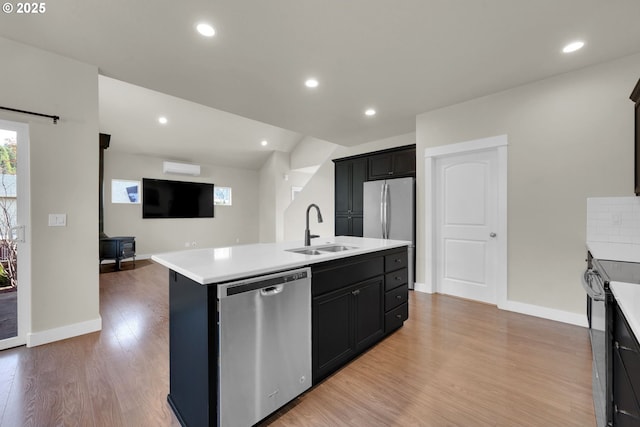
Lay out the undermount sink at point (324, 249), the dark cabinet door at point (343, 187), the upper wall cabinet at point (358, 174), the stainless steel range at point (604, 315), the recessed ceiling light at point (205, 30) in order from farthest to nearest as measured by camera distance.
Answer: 1. the dark cabinet door at point (343, 187)
2. the upper wall cabinet at point (358, 174)
3. the undermount sink at point (324, 249)
4. the recessed ceiling light at point (205, 30)
5. the stainless steel range at point (604, 315)

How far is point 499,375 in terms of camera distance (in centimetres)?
195

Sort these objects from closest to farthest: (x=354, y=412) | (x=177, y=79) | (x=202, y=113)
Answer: (x=354, y=412) < (x=177, y=79) < (x=202, y=113)

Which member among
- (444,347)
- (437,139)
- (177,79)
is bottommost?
(444,347)

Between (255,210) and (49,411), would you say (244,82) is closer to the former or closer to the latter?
(49,411)

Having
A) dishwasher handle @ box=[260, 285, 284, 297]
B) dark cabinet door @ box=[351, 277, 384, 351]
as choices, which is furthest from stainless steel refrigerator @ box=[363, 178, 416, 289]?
dishwasher handle @ box=[260, 285, 284, 297]

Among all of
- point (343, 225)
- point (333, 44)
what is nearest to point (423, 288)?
point (343, 225)

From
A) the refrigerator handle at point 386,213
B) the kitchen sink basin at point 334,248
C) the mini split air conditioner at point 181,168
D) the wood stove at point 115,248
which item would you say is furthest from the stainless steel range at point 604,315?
the mini split air conditioner at point 181,168

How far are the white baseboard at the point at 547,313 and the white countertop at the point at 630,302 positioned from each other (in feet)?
7.30

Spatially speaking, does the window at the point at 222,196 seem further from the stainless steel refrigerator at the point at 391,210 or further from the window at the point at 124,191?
the stainless steel refrigerator at the point at 391,210

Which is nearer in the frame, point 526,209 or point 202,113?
point 526,209

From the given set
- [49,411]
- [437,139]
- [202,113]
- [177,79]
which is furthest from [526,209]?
[202,113]

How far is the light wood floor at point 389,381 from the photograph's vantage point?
1.55 meters

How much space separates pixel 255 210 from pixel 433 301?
21.9ft

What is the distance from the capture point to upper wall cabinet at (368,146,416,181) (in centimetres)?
430
